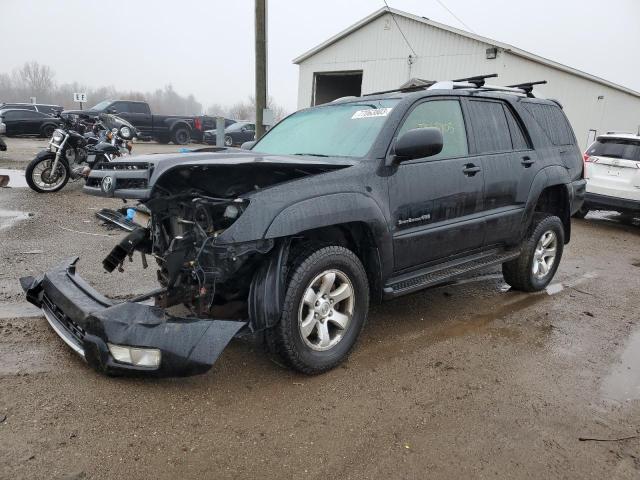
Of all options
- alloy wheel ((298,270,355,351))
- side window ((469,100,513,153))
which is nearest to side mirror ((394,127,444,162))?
alloy wheel ((298,270,355,351))

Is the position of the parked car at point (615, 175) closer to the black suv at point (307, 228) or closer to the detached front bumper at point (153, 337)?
the black suv at point (307, 228)

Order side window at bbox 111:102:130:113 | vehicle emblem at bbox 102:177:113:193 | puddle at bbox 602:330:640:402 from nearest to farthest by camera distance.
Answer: vehicle emblem at bbox 102:177:113:193
puddle at bbox 602:330:640:402
side window at bbox 111:102:130:113

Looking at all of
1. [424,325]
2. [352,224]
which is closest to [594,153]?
[424,325]

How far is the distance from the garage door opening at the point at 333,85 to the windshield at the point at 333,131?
16.3m

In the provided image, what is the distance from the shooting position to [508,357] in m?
3.61

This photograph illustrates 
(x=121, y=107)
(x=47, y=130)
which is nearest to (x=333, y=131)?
(x=121, y=107)

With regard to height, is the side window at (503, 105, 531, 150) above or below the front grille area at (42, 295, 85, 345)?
above

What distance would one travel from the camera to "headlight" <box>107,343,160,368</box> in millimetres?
2654

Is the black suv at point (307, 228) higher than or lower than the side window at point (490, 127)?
lower

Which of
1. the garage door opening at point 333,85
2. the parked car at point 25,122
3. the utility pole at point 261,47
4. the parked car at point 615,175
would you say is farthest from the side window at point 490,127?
the parked car at point 25,122

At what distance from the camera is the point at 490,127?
4336 mm

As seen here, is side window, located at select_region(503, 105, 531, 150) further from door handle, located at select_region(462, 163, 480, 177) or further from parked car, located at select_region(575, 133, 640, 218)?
parked car, located at select_region(575, 133, 640, 218)

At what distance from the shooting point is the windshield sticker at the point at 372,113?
3688 mm

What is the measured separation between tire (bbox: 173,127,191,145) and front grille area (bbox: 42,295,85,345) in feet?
73.4
